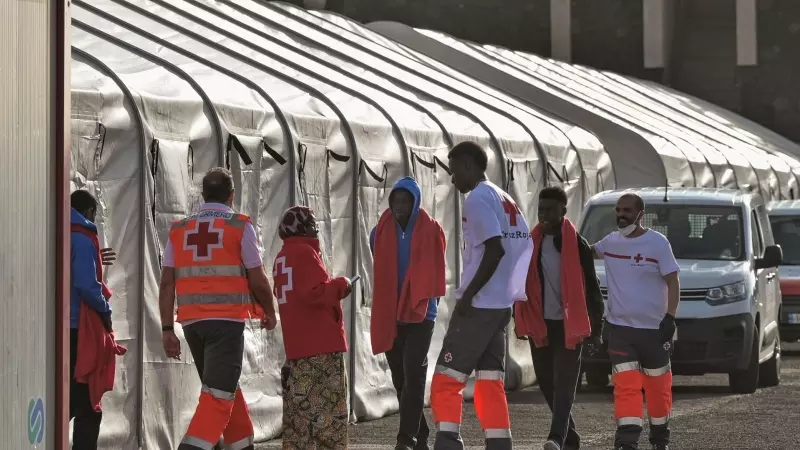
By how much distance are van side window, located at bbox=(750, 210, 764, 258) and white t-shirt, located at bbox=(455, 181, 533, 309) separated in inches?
293

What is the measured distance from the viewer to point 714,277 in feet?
50.2

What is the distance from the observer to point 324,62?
17391mm

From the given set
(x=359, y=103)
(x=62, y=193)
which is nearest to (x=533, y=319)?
(x=359, y=103)

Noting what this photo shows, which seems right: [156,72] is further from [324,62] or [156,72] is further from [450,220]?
[324,62]

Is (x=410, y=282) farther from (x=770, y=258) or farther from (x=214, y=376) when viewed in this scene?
(x=770, y=258)

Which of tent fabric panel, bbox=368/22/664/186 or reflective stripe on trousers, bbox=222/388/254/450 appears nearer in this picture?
reflective stripe on trousers, bbox=222/388/254/450

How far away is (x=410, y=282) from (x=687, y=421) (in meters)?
3.70

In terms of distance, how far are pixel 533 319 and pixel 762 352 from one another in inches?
252

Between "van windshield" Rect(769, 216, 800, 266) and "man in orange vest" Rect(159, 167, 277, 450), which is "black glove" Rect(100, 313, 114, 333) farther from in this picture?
"van windshield" Rect(769, 216, 800, 266)

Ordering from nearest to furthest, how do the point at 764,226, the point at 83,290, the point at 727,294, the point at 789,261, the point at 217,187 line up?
the point at 83,290 < the point at 217,187 < the point at 727,294 < the point at 764,226 < the point at 789,261

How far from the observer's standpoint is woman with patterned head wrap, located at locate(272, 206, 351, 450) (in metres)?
8.91

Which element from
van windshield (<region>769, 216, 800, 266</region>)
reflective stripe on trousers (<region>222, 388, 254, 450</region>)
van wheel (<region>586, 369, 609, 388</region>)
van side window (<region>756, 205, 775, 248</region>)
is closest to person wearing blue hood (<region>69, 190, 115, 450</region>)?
reflective stripe on trousers (<region>222, 388, 254, 450</region>)

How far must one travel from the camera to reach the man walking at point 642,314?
10289 mm

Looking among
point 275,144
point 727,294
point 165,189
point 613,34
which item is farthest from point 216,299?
point 613,34
